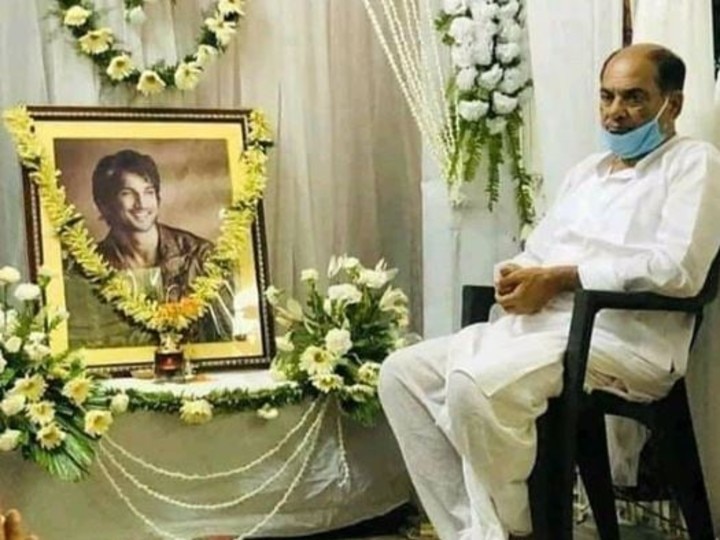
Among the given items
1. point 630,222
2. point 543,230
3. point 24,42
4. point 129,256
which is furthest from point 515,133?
point 24,42

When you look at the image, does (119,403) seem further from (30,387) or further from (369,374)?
(369,374)

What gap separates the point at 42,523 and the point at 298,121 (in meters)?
1.66

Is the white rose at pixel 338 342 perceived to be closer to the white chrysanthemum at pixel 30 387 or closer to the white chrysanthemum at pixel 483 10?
the white chrysanthemum at pixel 30 387

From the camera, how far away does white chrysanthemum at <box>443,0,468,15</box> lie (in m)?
3.72

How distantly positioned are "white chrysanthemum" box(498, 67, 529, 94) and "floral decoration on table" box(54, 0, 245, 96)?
Result: 96cm

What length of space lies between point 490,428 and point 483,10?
1.50 m

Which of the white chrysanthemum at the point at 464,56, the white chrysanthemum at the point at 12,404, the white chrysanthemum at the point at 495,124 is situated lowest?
the white chrysanthemum at the point at 12,404

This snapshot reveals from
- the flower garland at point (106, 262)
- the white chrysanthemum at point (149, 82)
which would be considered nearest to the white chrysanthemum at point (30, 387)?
the flower garland at point (106, 262)

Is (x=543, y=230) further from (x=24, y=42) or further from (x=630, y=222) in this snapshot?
(x=24, y=42)

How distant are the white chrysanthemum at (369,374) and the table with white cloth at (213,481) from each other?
140 mm

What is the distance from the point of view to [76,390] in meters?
3.21

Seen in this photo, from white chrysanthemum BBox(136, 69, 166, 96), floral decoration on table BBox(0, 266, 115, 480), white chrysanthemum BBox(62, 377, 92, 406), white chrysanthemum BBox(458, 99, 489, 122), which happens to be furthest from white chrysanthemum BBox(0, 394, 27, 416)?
white chrysanthemum BBox(458, 99, 489, 122)

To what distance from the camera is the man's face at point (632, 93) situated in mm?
2980

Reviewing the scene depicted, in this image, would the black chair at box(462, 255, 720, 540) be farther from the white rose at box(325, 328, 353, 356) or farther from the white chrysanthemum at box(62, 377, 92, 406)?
the white chrysanthemum at box(62, 377, 92, 406)
